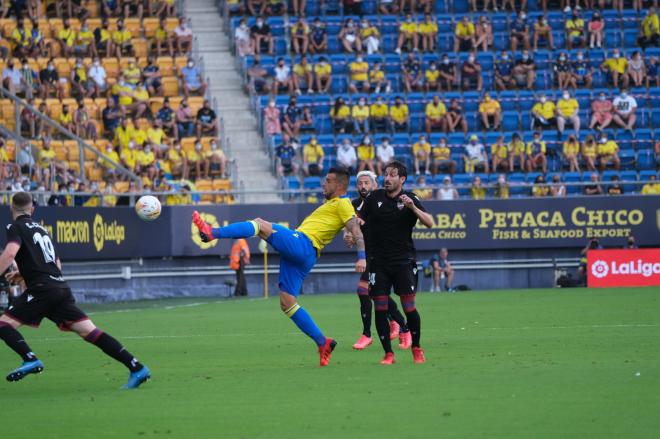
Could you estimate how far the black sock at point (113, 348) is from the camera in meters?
11.3

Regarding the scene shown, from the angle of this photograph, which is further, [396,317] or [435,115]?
[435,115]

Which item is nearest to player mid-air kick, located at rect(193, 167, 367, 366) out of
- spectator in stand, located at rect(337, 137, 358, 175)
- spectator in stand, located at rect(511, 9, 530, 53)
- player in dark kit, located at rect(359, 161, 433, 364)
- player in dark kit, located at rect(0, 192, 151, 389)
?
player in dark kit, located at rect(359, 161, 433, 364)

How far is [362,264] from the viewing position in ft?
46.3

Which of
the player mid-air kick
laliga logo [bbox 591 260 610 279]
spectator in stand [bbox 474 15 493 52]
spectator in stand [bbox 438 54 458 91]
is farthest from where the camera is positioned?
spectator in stand [bbox 474 15 493 52]

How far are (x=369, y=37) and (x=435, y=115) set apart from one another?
14.7 ft

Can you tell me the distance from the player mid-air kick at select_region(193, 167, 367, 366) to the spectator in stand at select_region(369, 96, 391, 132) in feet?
83.6

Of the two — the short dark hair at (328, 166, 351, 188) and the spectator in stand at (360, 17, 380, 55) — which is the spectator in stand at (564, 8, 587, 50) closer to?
the spectator in stand at (360, 17, 380, 55)

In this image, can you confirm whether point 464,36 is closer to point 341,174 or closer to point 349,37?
point 349,37

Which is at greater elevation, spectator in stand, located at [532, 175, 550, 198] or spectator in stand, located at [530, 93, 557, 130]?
spectator in stand, located at [530, 93, 557, 130]

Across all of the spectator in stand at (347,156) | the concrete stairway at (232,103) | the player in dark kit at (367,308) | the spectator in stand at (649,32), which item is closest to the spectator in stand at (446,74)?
the spectator in stand at (347,156)

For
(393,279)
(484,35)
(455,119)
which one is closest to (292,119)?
(455,119)

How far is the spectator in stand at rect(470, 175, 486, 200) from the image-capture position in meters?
36.6

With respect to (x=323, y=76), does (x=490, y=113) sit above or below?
below

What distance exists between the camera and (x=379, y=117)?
129 ft
